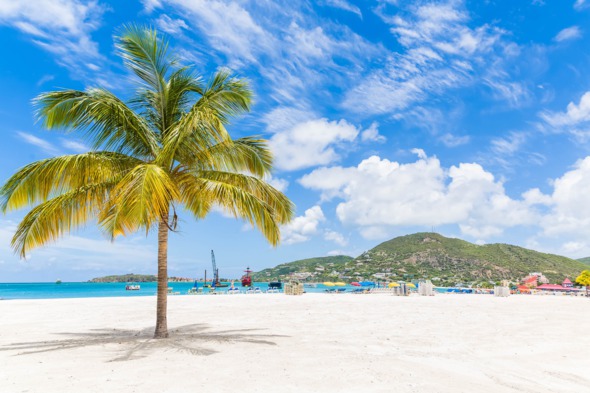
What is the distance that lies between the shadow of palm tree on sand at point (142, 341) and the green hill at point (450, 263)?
71.8 meters

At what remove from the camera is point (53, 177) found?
8781 mm

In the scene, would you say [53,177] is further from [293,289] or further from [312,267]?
[312,267]

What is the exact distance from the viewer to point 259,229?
9.49 metres

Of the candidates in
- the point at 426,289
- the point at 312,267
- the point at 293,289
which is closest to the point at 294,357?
the point at 293,289

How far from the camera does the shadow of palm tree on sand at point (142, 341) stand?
27.1 ft

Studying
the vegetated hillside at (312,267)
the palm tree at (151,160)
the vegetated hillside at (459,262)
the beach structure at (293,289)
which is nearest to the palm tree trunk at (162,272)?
the palm tree at (151,160)

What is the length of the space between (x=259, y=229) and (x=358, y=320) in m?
6.81

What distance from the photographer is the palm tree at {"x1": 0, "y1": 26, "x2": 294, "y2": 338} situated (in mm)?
8648

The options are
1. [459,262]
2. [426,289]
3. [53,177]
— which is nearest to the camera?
[53,177]

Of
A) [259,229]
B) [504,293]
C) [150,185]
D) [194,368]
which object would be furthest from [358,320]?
[504,293]

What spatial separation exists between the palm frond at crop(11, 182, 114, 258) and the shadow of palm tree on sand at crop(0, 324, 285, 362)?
233 cm

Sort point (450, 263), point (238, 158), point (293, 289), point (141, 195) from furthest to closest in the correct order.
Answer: point (450, 263) → point (293, 289) → point (238, 158) → point (141, 195)

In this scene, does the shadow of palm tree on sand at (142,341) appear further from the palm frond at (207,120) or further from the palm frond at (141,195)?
the palm frond at (207,120)

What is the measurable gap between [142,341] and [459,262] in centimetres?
9979
